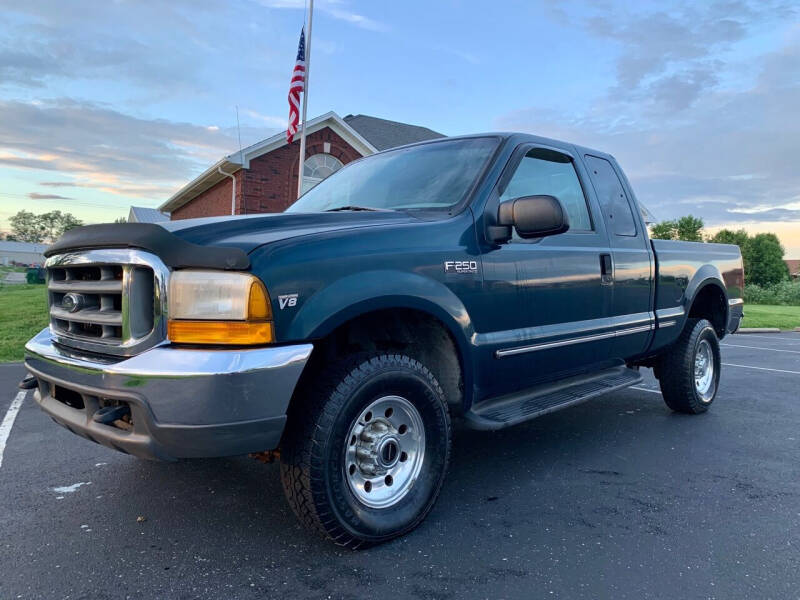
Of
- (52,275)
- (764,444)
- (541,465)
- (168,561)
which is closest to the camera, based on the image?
(168,561)

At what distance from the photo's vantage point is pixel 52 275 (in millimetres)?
3154

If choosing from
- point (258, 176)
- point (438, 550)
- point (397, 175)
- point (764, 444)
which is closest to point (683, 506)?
point (438, 550)

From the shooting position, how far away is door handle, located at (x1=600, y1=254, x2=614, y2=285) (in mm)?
4109

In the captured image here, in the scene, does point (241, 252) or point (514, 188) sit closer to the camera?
point (241, 252)

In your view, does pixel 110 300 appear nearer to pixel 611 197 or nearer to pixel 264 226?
pixel 264 226

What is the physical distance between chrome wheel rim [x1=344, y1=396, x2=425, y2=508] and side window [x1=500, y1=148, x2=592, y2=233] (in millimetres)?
1469

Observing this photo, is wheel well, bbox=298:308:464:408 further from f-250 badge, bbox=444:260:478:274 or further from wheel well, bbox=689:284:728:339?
wheel well, bbox=689:284:728:339

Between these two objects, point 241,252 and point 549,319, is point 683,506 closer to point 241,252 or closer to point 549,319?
point 549,319

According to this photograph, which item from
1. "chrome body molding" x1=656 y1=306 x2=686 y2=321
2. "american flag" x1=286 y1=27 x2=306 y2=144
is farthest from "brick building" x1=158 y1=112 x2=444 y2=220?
"chrome body molding" x1=656 y1=306 x2=686 y2=321

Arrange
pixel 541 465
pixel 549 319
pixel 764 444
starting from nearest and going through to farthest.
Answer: pixel 549 319 → pixel 541 465 → pixel 764 444

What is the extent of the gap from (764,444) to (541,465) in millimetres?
1909

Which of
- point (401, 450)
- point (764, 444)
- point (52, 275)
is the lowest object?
point (764, 444)

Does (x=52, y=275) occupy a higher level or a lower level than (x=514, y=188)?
lower

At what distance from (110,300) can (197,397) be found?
739 millimetres
